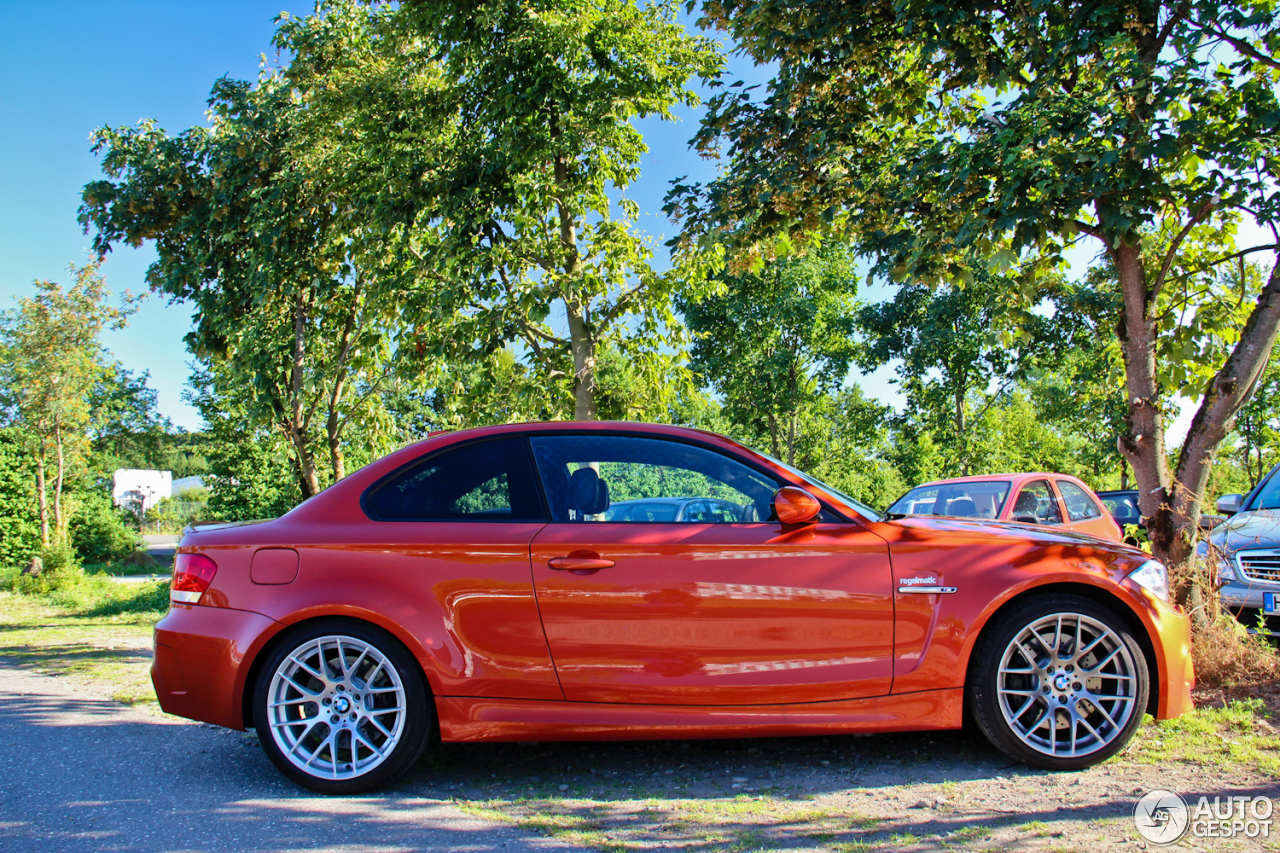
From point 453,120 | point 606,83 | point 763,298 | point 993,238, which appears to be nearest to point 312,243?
point 453,120

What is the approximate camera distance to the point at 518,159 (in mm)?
9836

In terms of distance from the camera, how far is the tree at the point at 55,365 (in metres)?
20.5

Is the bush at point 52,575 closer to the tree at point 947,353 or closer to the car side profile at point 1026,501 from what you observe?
the car side profile at point 1026,501

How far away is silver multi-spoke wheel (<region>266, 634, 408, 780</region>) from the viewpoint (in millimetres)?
3445

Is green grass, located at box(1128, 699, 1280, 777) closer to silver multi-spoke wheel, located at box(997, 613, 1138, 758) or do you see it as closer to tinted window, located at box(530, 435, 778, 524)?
silver multi-spoke wheel, located at box(997, 613, 1138, 758)

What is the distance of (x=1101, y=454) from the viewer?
27469 millimetres

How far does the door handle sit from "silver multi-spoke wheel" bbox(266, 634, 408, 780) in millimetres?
855

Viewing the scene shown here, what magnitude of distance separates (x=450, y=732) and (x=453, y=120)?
9604mm

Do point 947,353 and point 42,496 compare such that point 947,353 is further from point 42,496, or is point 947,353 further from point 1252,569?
point 42,496

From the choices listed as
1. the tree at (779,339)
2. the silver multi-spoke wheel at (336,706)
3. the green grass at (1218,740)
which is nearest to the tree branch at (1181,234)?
the green grass at (1218,740)

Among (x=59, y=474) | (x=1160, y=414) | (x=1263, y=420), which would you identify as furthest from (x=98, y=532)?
(x=1263, y=420)

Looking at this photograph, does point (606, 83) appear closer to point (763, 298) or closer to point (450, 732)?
point (450, 732)

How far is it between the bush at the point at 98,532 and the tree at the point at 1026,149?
26.9m

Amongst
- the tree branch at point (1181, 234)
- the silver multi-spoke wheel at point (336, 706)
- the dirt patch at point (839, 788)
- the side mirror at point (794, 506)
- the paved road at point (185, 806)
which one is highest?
the tree branch at point (1181, 234)
